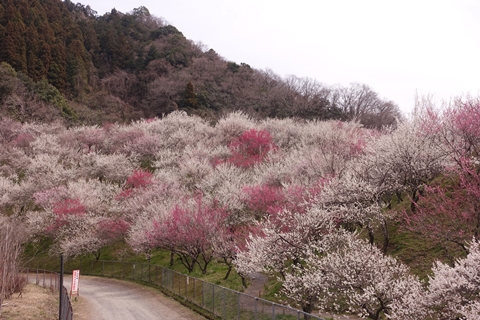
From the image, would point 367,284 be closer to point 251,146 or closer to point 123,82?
point 251,146

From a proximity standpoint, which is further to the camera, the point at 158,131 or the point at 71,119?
the point at 71,119

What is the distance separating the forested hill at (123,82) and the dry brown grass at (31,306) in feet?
180

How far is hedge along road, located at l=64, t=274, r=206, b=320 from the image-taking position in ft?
81.9

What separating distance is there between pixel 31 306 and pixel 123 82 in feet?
293

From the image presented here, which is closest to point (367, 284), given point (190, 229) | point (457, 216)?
point (457, 216)

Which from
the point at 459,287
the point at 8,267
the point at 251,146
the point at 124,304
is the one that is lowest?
the point at 124,304

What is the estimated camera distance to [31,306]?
27172mm

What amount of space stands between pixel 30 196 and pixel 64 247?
16049mm

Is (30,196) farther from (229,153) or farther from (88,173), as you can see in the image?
(229,153)

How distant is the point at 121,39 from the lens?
395 feet

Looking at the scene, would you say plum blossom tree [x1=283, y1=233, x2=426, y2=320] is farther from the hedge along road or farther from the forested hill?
the forested hill

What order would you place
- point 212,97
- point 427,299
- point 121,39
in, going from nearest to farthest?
point 427,299, point 212,97, point 121,39

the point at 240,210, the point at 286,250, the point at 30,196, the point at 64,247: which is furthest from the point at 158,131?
the point at 286,250

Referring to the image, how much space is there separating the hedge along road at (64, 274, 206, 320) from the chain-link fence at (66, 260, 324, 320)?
0.93 metres
